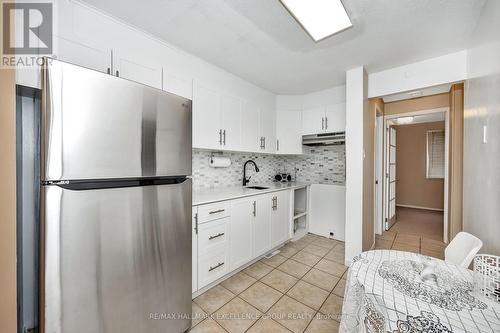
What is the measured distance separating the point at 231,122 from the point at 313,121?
147cm

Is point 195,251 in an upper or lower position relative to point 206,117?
lower

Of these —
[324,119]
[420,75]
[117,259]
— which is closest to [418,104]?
[420,75]

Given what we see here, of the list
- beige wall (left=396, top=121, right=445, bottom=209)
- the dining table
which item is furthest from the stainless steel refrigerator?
beige wall (left=396, top=121, right=445, bottom=209)

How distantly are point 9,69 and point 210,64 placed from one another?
5.82 ft

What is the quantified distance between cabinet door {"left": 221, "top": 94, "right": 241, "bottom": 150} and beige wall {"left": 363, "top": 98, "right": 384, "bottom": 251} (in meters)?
1.55

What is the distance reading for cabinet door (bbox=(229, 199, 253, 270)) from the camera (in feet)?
7.04

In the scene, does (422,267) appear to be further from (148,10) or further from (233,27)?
(148,10)

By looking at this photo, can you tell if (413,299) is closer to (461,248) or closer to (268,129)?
(461,248)

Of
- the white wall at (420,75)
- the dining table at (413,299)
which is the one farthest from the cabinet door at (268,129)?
the dining table at (413,299)

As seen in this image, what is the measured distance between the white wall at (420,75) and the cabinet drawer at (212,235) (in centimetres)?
241

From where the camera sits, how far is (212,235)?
1925 mm

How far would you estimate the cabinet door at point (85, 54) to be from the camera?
133 cm

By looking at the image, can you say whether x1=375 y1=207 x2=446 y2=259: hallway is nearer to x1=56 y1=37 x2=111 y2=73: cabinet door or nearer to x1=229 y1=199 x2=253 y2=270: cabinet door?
x1=229 y1=199 x2=253 y2=270: cabinet door

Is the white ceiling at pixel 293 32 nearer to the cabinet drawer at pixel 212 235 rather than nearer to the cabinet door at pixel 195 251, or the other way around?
the cabinet door at pixel 195 251
